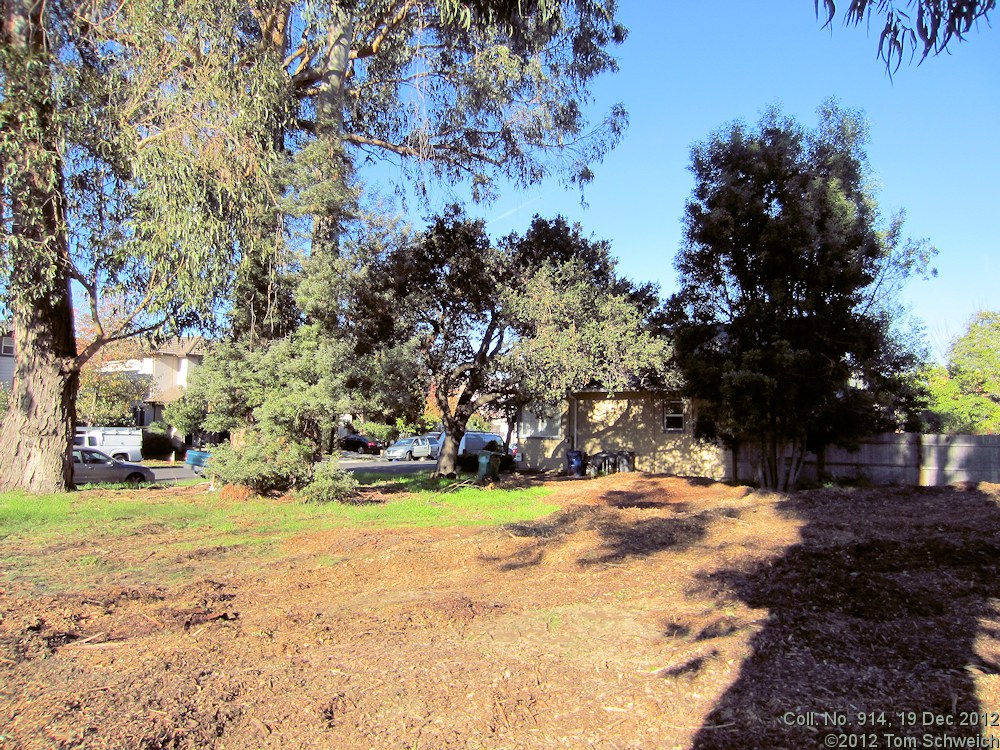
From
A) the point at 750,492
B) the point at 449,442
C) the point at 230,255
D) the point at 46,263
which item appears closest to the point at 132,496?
the point at 46,263

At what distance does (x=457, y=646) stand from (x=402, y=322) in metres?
14.1

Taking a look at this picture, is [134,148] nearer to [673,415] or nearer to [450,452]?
[450,452]

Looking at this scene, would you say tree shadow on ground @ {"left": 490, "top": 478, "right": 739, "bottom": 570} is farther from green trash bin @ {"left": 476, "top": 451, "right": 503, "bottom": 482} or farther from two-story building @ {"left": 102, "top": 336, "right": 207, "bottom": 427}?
two-story building @ {"left": 102, "top": 336, "right": 207, "bottom": 427}

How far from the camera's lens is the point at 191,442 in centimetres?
3797

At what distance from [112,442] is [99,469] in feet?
26.0

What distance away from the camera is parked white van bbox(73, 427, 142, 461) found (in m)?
26.9

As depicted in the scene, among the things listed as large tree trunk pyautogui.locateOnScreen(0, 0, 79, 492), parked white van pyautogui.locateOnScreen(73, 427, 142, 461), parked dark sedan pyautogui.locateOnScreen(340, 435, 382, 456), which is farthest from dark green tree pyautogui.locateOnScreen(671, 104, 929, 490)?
parked dark sedan pyautogui.locateOnScreen(340, 435, 382, 456)

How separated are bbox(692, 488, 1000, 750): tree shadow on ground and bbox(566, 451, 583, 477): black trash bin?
13.5 m

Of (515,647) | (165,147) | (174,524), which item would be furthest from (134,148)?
(515,647)

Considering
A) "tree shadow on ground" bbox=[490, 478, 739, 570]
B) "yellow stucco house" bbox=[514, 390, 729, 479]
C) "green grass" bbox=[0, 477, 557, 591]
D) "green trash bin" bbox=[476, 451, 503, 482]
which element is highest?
"yellow stucco house" bbox=[514, 390, 729, 479]

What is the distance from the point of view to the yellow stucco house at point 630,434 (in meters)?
21.2

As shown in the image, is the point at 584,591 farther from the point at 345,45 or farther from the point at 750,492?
the point at 345,45

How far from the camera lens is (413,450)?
126 ft

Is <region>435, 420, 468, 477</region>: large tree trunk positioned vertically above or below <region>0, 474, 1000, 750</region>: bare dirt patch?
above
